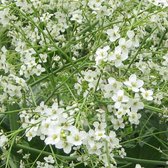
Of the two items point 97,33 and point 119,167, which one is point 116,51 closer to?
point 97,33

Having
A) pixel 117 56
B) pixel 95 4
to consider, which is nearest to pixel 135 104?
pixel 117 56

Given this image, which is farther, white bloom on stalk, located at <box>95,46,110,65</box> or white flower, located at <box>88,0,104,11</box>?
white flower, located at <box>88,0,104,11</box>

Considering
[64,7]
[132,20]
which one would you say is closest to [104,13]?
[132,20]

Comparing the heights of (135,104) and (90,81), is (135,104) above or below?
below

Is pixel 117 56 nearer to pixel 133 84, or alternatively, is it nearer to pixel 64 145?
pixel 133 84

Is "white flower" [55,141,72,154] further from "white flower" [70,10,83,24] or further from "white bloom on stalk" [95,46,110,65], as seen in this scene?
"white flower" [70,10,83,24]

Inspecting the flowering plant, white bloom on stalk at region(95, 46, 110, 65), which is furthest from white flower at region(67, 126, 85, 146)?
white bloom on stalk at region(95, 46, 110, 65)

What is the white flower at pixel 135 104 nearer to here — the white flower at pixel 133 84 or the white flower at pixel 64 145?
the white flower at pixel 133 84

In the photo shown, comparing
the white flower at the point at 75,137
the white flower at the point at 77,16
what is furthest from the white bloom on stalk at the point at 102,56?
the white flower at the point at 77,16
